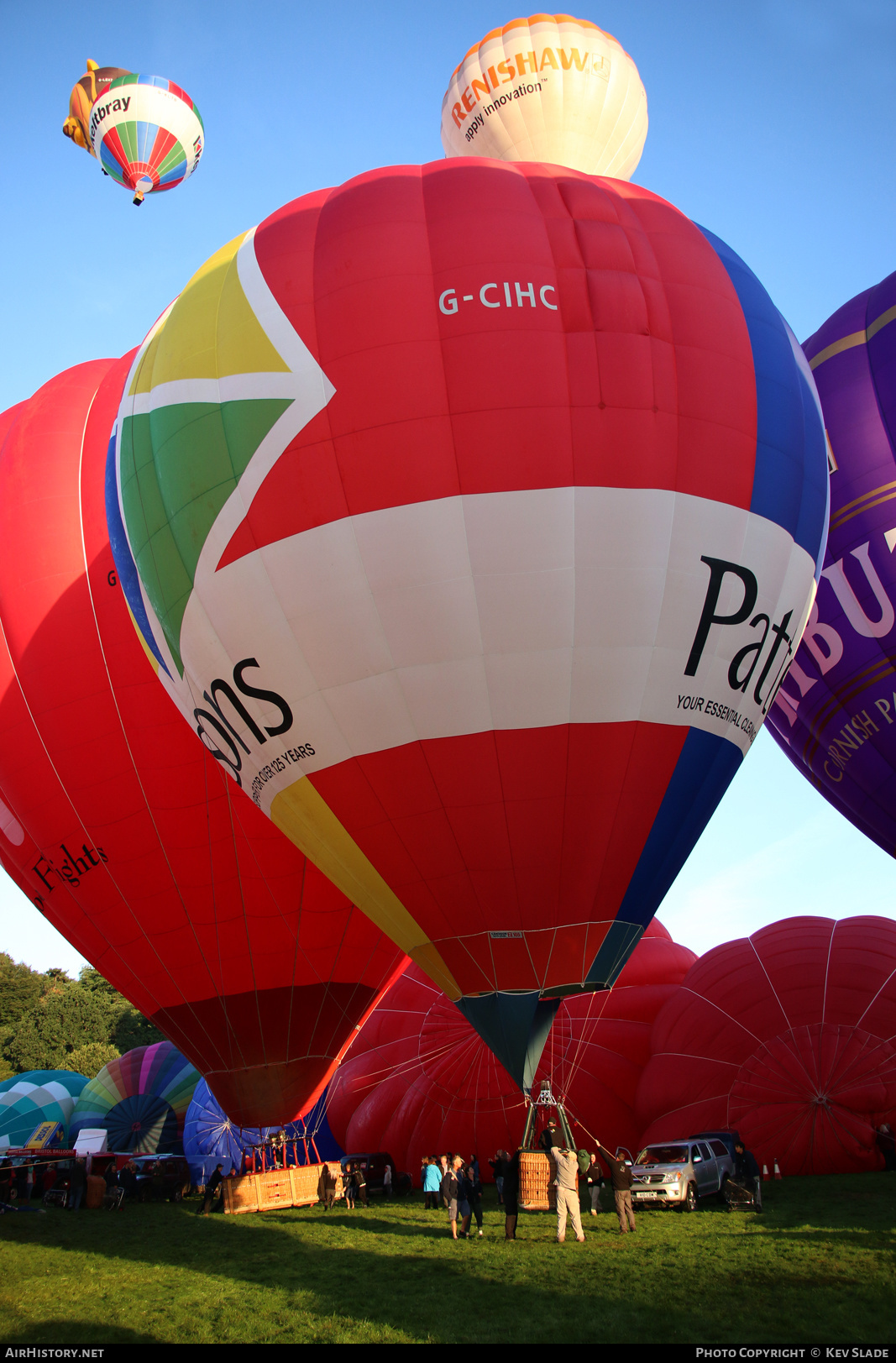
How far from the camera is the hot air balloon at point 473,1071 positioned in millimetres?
14531

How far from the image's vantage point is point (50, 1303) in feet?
23.1

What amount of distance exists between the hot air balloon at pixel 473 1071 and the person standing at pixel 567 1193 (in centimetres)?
433

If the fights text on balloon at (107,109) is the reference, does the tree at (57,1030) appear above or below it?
below

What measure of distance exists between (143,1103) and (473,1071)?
13.8 m

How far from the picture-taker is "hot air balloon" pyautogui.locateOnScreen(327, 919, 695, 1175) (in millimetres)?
14531

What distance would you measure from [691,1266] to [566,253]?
819 centimetres

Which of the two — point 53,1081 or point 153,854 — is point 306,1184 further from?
point 53,1081

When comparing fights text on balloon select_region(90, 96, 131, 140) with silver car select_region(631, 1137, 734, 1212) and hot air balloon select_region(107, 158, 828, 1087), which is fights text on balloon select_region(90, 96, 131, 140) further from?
silver car select_region(631, 1137, 734, 1212)

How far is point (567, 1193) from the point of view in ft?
28.3

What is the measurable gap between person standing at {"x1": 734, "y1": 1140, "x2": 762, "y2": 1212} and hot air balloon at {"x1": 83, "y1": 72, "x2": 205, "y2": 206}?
22.7 m

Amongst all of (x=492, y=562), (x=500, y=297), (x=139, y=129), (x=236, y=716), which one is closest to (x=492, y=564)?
(x=492, y=562)

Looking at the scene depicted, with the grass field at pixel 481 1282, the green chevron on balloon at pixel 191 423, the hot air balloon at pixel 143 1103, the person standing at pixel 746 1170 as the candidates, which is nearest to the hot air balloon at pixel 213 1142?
the hot air balloon at pixel 143 1103

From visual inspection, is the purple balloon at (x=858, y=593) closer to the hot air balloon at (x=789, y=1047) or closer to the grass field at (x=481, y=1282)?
the hot air balloon at (x=789, y=1047)
